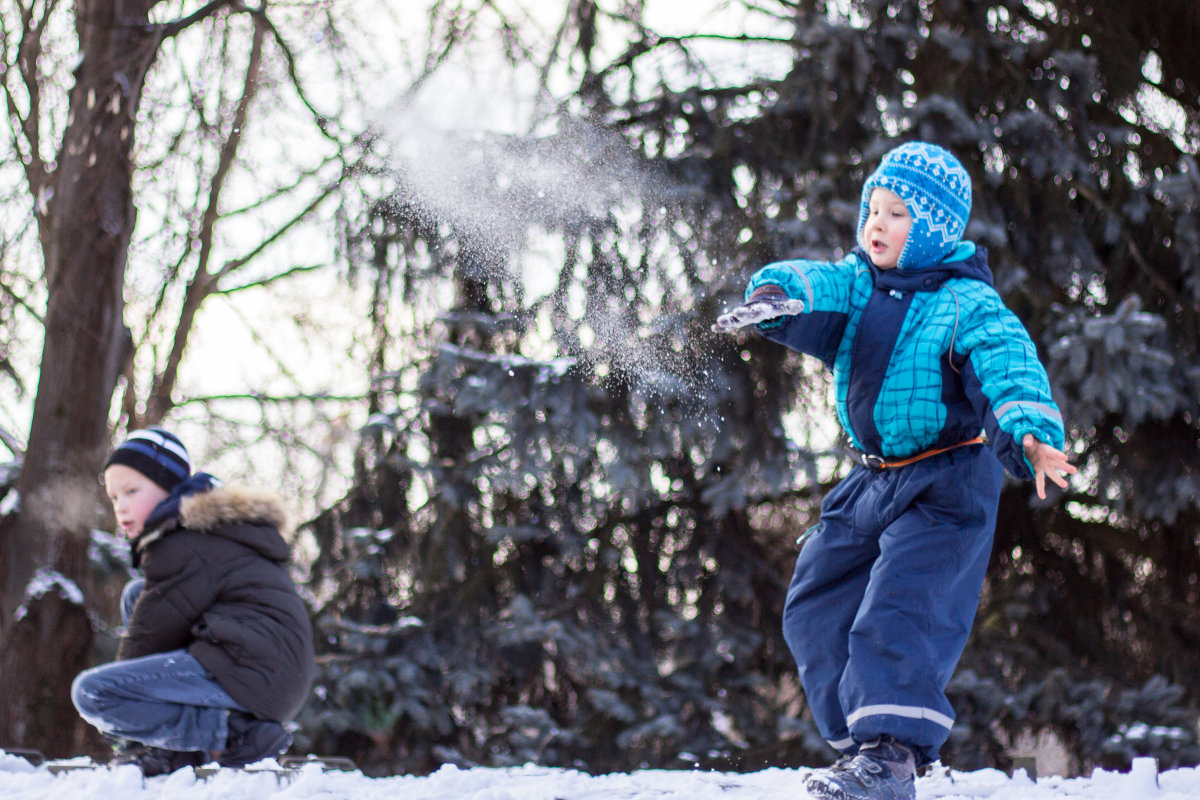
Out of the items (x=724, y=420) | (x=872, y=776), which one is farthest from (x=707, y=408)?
(x=872, y=776)

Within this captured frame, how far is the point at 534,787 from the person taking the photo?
2855 mm

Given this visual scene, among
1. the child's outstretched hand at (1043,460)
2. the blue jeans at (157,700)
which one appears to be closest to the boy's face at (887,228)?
the child's outstretched hand at (1043,460)

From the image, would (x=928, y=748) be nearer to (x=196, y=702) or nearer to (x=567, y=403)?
(x=196, y=702)

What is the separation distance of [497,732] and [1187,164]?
422cm

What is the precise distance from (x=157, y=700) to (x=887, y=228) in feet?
7.90

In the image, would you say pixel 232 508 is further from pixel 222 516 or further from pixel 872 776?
pixel 872 776

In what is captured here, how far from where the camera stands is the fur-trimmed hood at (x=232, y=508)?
135 inches

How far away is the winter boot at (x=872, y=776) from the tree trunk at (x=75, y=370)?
4843mm

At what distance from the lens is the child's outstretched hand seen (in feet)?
7.20

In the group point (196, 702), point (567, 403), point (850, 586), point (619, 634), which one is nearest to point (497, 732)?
point (619, 634)

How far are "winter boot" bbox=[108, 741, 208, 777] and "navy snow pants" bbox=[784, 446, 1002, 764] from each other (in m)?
1.86

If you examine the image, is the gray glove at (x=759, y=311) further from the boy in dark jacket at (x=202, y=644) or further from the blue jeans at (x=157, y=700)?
the blue jeans at (x=157, y=700)

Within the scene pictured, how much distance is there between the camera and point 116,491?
142 inches

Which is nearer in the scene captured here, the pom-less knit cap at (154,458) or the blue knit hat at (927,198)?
the blue knit hat at (927,198)
